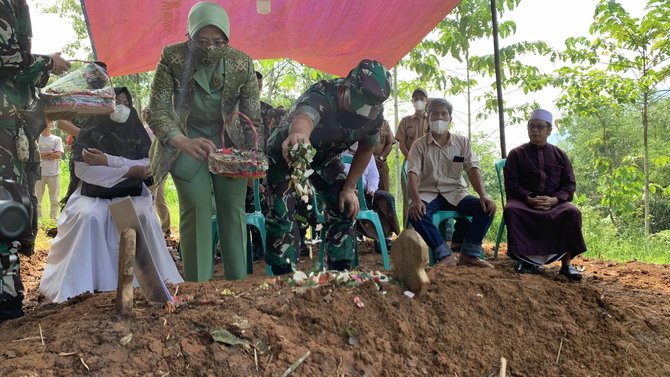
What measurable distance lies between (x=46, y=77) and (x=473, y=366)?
7.93ft

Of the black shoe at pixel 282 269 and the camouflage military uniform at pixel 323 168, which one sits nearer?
the camouflage military uniform at pixel 323 168

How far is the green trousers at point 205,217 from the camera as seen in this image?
283cm

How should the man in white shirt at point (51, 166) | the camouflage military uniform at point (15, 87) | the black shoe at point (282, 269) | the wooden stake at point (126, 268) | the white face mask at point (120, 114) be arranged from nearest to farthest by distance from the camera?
1. the wooden stake at point (126, 268)
2. the camouflage military uniform at point (15, 87)
3. the black shoe at point (282, 269)
4. the white face mask at point (120, 114)
5. the man in white shirt at point (51, 166)

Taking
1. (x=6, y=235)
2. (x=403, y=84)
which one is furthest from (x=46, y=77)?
(x=403, y=84)

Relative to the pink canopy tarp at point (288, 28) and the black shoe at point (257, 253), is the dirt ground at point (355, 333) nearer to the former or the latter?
the black shoe at point (257, 253)

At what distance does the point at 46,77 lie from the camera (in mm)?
2586

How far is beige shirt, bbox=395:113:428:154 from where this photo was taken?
6.30 metres

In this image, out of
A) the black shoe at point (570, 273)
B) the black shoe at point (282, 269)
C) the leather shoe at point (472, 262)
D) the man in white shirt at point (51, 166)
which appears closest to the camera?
the black shoe at point (282, 269)

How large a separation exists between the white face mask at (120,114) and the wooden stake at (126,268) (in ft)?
6.85

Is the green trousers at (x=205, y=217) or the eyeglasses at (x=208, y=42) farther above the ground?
the eyeglasses at (x=208, y=42)

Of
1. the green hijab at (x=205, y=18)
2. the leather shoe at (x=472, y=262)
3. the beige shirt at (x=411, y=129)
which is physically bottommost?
the leather shoe at (x=472, y=262)

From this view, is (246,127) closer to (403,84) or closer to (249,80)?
(249,80)

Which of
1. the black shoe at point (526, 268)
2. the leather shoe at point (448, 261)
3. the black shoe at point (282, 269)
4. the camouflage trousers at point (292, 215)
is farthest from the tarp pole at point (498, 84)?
the black shoe at point (282, 269)

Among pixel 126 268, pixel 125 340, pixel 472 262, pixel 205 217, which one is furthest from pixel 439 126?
pixel 125 340
